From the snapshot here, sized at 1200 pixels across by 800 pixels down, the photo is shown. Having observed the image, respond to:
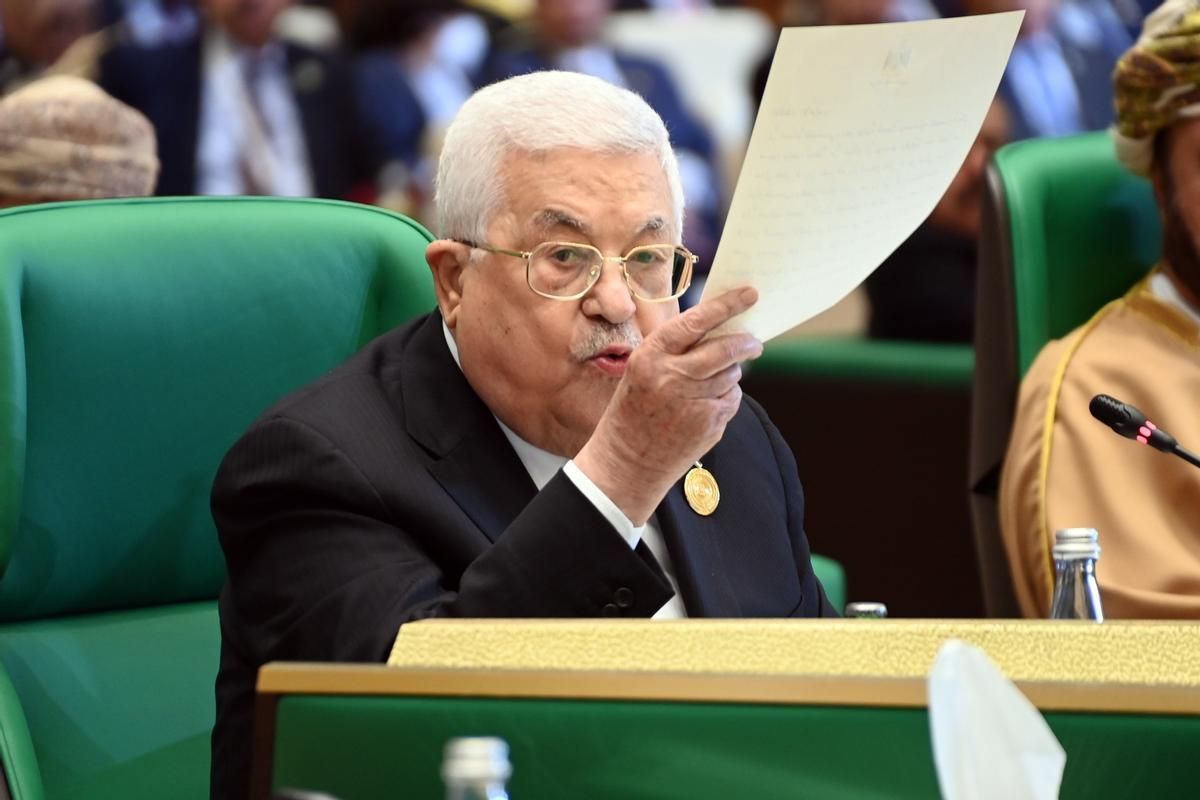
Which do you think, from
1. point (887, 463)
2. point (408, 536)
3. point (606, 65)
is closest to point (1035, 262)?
point (408, 536)

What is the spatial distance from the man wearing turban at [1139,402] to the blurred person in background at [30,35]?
2.93 metres

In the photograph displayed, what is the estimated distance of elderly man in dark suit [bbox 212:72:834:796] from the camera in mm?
1339

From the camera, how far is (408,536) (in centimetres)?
147

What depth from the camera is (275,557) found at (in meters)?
1.47

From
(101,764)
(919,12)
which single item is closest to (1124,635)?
(101,764)

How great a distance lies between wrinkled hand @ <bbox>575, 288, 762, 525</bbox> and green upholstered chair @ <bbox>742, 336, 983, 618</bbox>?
7.62 feet

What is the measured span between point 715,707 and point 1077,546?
687 mm

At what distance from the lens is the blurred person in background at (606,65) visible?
5.27 m

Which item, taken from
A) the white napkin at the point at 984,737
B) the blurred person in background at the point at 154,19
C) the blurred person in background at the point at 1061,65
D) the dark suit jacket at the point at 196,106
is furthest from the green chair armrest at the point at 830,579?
the blurred person in background at the point at 1061,65

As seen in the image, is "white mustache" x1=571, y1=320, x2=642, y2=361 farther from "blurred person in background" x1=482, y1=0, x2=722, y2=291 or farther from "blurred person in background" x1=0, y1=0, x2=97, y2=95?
"blurred person in background" x1=482, y1=0, x2=722, y2=291

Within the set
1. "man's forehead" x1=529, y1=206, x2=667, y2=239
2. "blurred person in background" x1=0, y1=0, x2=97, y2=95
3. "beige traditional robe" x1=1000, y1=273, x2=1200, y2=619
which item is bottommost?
"blurred person in background" x1=0, y1=0, x2=97, y2=95

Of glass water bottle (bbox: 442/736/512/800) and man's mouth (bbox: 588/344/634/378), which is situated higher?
glass water bottle (bbox: 442/736/512/800)

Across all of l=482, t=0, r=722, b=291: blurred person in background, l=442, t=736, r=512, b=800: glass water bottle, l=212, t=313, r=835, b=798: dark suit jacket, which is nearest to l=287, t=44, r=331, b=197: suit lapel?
l=482, t=0, r=722, b=291: blurred person in background

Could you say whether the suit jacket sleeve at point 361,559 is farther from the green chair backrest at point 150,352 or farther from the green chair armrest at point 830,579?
the green chair armrest at point 830,579
